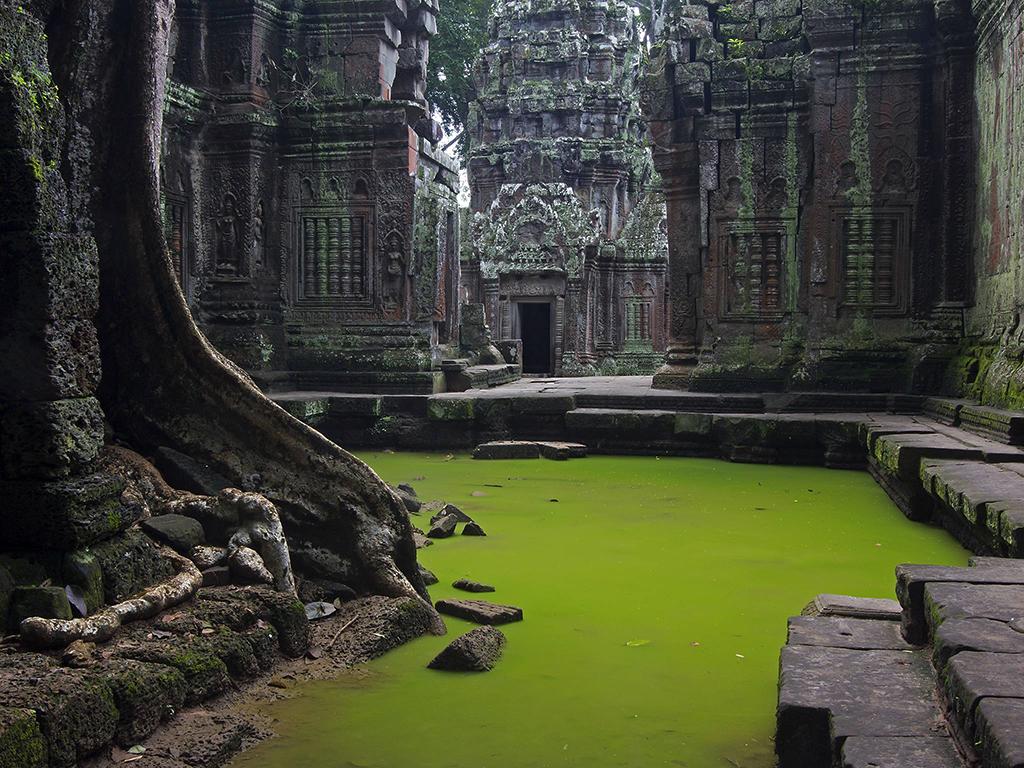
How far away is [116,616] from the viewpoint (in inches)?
127

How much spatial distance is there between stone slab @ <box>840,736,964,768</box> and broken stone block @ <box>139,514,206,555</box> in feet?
8.08

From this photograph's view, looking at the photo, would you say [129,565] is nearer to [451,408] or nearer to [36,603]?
[36,603]

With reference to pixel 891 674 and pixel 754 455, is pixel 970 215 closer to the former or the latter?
pixel 754 455

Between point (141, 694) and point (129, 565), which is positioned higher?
point (129, 565)

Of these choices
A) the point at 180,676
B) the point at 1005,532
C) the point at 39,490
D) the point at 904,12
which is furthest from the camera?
the point at 904,12

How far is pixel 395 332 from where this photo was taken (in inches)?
445

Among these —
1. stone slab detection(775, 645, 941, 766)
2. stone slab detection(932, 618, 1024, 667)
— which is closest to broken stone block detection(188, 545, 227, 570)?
stone slab detection(775, 645, 941, 766)

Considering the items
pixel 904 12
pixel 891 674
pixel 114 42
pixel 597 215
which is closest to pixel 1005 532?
pixel 891 674

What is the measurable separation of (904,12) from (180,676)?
31.0ft

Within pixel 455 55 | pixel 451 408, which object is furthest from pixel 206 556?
pixel 455 55

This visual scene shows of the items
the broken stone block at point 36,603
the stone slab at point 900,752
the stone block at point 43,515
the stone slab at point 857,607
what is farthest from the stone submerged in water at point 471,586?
the stone slab at point 900,752

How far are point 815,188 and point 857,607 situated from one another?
→ 779 centimetres

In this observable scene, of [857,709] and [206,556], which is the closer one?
[857,709]

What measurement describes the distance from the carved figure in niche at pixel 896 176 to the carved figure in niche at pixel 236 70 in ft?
20.6
